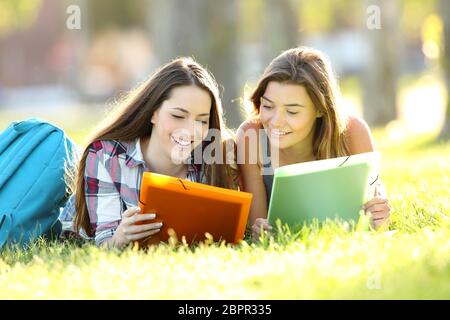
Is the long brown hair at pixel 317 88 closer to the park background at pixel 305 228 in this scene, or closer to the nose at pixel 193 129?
the park background at pixel 305 228

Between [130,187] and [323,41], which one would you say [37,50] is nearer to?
[323,41]

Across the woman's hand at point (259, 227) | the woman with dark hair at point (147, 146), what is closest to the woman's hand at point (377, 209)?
the woman's hand at point (259, 227)

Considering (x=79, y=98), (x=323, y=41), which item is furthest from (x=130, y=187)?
(x=323, y=41)

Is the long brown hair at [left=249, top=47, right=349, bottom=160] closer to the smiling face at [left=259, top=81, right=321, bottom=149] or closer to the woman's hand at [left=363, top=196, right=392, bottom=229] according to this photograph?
the smiling face at [left=259, top=81, right=321, bottom=149]

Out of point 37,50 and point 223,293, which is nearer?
point 223,293

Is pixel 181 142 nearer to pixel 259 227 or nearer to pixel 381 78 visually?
pixel 259 227

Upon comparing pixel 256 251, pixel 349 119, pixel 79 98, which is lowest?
A: pixel 79 98

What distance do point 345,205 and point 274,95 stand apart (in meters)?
0.63

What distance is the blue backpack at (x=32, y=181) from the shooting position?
170 inches

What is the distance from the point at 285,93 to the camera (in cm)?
425

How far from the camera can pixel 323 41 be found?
44125 mm

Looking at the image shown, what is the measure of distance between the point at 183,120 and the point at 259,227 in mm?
588

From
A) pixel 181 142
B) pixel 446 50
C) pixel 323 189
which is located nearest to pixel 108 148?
pixel 181 142

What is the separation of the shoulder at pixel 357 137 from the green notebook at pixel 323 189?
17.2 inches
